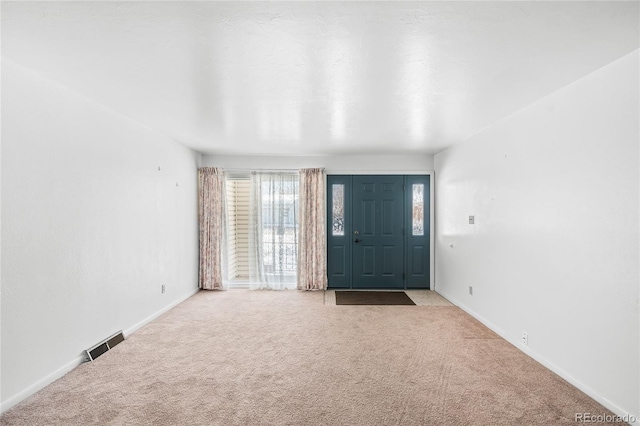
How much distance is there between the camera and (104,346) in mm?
3338

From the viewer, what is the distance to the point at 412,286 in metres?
6.11

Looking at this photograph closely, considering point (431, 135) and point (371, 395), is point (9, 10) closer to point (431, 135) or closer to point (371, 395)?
point (371, 395)

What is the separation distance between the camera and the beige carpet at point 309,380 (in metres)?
2.32

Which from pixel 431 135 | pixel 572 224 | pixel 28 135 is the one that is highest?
pixel 431 135

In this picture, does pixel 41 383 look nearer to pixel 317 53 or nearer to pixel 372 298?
pixel 317 53

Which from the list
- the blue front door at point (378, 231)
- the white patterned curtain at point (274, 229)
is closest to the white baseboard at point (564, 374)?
the blue front door at point (378, 231)

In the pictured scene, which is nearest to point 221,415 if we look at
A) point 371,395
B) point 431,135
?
point 371,395

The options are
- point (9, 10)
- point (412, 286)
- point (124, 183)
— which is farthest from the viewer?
point (412, 286)

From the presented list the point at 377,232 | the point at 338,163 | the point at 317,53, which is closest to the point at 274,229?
the point at 338,163

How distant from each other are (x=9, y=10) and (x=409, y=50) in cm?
217

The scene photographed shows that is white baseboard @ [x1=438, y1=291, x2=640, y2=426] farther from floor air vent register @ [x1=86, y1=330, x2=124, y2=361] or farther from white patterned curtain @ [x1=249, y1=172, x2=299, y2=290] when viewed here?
floor air vent register @ [x1=86, y1=330, x2=124, y2=361]

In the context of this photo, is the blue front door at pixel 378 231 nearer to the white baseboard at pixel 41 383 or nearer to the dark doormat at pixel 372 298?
the dark doormat at pixel 372 298

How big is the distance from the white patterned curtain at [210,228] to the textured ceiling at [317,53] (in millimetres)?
2317

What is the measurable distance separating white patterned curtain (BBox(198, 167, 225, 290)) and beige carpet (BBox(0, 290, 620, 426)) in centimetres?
165
